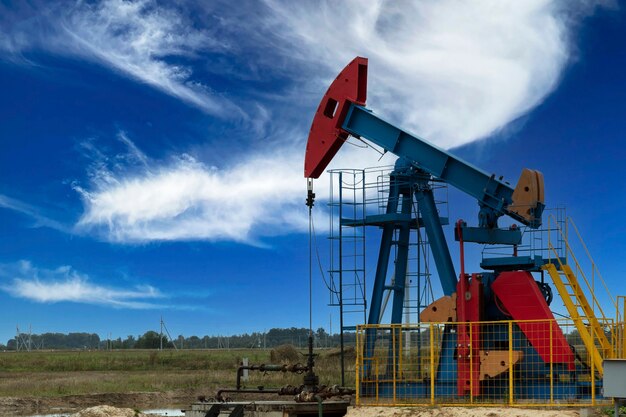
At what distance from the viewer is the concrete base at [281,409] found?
47.5 feet

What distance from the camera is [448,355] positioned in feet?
48.8

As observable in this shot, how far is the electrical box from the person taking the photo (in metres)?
11.0

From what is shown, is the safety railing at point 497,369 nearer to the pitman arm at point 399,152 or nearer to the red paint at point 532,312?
the red paint at point 532,312

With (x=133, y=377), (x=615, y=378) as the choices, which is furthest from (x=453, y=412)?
(x=133, y=377)

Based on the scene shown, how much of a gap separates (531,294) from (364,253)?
4036mm

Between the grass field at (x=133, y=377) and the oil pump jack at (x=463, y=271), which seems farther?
the grass field at (x=133, y=377)

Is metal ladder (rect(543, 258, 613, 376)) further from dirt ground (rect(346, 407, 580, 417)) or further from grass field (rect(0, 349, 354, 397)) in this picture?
grass field (rect(0, 349, 354, 397))

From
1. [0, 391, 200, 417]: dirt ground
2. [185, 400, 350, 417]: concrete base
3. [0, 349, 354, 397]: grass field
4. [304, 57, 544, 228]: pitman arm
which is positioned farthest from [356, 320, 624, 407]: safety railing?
[0, 391, 200, 417]: dirt ground

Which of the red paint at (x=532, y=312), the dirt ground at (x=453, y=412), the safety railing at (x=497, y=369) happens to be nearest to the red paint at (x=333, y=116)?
the safety railing at (x=497, y=369)

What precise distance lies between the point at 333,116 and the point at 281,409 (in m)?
6.50

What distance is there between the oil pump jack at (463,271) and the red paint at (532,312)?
2 cm

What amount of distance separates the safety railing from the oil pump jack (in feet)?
0.08

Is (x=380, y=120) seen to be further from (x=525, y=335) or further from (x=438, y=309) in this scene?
(x=525, y=335)

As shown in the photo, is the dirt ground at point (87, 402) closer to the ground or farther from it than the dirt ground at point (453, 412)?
closer to the ground
